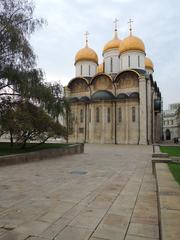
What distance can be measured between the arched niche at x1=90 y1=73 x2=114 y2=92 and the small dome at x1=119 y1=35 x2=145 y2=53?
224 inches

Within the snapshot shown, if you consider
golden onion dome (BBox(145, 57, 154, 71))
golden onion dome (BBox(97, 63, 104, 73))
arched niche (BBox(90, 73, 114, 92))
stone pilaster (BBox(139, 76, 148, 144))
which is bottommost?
stone pilaster (BBox(139, 76, 148, 144))

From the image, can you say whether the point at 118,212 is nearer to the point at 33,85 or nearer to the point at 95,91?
the point at 33,85

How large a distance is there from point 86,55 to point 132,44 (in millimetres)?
9304

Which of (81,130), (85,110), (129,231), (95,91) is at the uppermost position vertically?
(95,91)

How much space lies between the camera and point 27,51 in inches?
594

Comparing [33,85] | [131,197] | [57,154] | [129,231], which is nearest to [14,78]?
[33,85]

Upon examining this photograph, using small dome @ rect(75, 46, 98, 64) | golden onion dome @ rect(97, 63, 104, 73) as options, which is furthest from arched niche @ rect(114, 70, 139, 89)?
golden onion dome @ rect(97, 63, 104, 73)

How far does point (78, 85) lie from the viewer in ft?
147

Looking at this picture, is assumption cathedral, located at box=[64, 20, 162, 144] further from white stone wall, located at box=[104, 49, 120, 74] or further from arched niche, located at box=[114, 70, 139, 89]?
white stone wall, located at box=[104, 49, 120, 74]

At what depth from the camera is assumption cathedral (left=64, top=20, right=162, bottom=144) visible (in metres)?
37.8

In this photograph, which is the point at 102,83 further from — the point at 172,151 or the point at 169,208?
the point at 169,208

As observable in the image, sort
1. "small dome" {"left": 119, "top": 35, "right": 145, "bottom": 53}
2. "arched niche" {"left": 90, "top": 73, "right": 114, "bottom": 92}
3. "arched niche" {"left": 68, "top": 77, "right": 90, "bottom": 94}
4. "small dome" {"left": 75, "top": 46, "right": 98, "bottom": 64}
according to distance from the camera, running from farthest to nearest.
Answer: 1. "small dome" {"left": 75, "top": 46, "right": 98, "bottom": 64}
2. "arched niche" {"left": 68, "top": 77, "right": 90, "bottom": 94}
3. "small dome" {"left": 119, "top": 35, "right": 145, "bottom": 53}
4. "arched niche" {"left": 90, "top": 73, "right": 114, "bottom": 92}

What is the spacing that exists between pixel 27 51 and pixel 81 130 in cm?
2680

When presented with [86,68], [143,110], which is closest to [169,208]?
[143,110]
